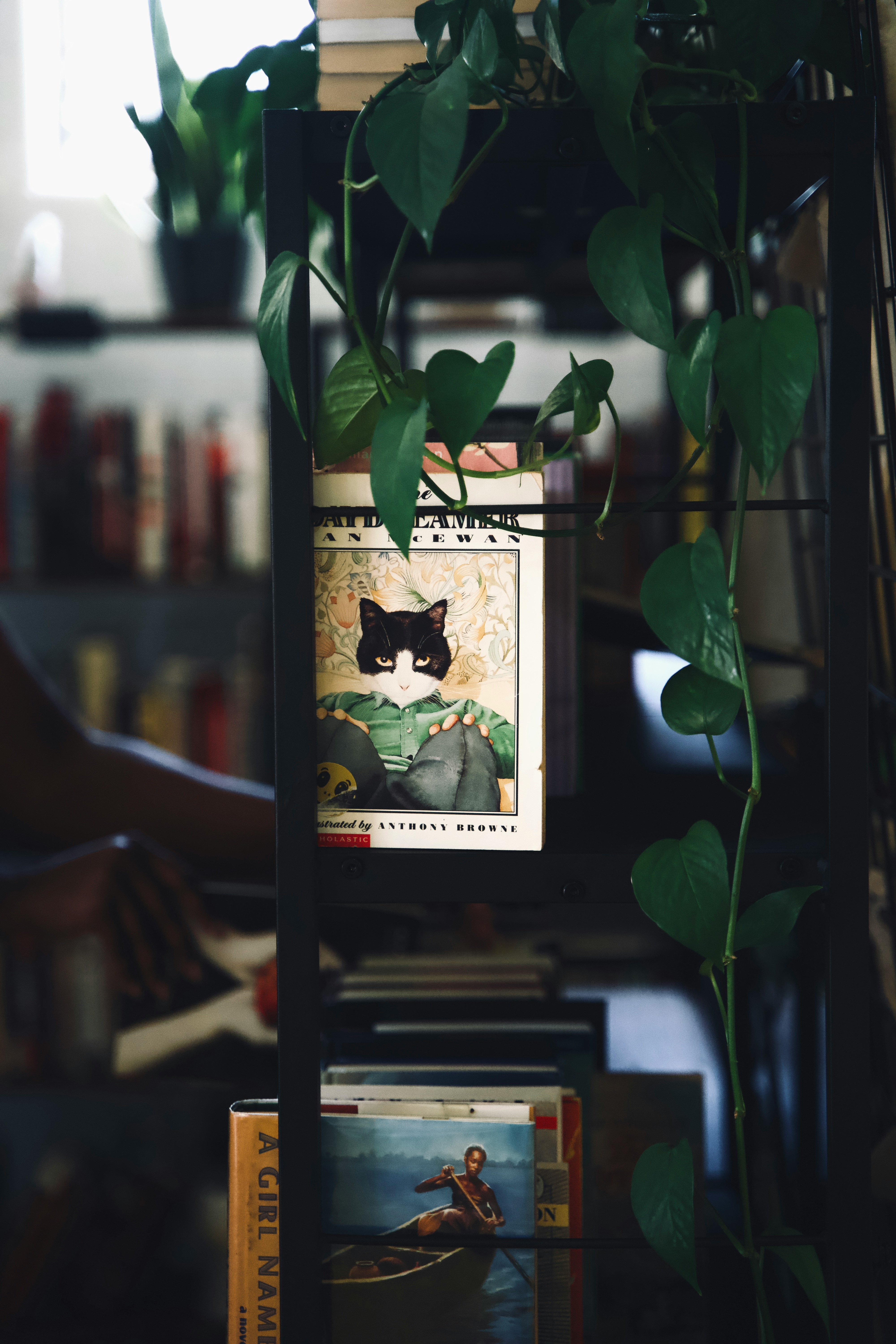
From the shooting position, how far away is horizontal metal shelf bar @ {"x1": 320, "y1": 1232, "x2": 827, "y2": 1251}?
20.5 inches

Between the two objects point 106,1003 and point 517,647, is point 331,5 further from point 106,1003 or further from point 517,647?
point 106,1003

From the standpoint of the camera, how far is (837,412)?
1.68 ft

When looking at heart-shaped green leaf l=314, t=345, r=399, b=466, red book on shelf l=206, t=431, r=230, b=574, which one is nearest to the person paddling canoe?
heart-shaped green leaf l=314, t=345, r=399, b=466

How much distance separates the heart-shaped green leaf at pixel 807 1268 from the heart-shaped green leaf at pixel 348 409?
1.65ft

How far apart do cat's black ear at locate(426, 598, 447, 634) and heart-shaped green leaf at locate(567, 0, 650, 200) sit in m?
0.23

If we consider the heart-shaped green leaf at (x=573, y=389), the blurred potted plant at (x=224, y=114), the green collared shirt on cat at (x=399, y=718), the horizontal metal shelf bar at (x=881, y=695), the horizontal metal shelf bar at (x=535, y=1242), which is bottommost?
the horizontal metal shelf bar at (x=535, y=1242)

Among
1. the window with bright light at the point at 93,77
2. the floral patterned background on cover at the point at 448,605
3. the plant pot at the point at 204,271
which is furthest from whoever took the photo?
the window with bright light at the point at 93,77

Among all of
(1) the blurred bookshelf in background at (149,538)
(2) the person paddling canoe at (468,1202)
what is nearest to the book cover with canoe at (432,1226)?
(2) the person paddling canoe at (468,1202)

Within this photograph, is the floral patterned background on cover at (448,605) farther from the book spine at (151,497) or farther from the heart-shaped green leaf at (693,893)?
the book spine at (151,497)

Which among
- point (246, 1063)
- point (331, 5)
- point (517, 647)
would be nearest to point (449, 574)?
point (517, 647)

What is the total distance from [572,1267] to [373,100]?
71cm

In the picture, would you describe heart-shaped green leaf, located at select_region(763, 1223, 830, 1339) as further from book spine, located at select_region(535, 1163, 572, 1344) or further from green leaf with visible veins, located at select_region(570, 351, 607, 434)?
green leaf with visible veins, located at select_region(570, 351, 607, 434)

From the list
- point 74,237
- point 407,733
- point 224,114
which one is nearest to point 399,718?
point 407,733

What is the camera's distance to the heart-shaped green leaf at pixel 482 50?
1.46ft
